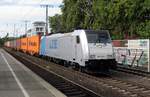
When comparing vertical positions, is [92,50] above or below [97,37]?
below

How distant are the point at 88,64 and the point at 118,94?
30.4ft

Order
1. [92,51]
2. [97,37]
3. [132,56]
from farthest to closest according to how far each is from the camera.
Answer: [132,56], [97,37], [92,51]

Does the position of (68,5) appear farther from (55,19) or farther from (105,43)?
(105,43)

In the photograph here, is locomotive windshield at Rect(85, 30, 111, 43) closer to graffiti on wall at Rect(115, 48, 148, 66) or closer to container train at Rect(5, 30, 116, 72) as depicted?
container train at Rect(5, 30, 116, 72)

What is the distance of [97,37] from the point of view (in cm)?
2720

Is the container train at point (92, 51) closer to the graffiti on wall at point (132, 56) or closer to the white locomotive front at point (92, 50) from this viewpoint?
the white locomotive front at point (92, 50)

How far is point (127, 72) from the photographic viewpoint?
29141mm

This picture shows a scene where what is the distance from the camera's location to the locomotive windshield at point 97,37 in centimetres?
2701

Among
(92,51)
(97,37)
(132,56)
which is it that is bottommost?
(132,56)

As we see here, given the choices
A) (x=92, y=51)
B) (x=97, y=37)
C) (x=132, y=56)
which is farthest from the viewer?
(x=132, y=56)

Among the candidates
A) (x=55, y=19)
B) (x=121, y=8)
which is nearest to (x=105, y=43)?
(x=121, y=8)

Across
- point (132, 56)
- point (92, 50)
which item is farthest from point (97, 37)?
point (132, 56)

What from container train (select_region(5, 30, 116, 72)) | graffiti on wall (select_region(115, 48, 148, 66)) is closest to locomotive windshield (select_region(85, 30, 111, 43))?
container train (select_region(5, 30, 116, 72))

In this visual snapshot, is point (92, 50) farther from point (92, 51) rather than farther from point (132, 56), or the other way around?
point (132, 56)
